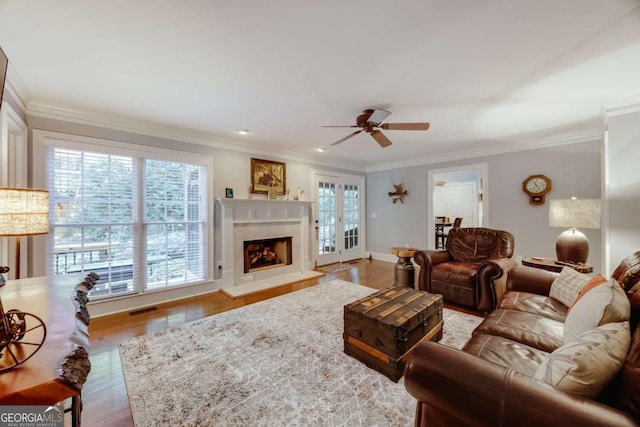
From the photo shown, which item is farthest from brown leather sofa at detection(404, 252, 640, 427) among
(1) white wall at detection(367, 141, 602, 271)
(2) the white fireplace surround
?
(2) the white fireplace surround

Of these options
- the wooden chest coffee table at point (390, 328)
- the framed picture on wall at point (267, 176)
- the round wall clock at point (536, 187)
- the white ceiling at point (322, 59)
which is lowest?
the wooden chest coffee table at point (390, 328)

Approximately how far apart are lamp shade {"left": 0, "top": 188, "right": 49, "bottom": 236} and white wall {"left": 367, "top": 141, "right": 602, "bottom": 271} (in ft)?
18.5

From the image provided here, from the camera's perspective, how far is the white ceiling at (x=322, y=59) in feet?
4.89

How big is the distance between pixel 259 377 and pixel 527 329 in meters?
1.88

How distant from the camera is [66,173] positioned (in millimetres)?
2836

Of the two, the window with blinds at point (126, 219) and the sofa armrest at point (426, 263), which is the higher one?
the window with blinds at point (126, 219)

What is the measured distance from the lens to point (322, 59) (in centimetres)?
196

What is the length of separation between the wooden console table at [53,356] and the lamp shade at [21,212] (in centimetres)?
37

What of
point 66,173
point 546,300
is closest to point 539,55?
point 546,300

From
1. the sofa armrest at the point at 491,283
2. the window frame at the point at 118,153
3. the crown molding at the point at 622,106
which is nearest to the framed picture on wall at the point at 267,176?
the window frame at the point at 118,153

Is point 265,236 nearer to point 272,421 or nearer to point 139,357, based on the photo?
point 139,357

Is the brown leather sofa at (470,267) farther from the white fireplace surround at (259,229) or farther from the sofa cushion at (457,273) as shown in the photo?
the white fireplace surround at (259,229)

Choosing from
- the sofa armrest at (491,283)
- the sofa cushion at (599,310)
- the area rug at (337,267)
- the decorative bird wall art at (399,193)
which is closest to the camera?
the sofa cushion at (599,310)

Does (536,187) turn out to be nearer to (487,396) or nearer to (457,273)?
(457,273)
